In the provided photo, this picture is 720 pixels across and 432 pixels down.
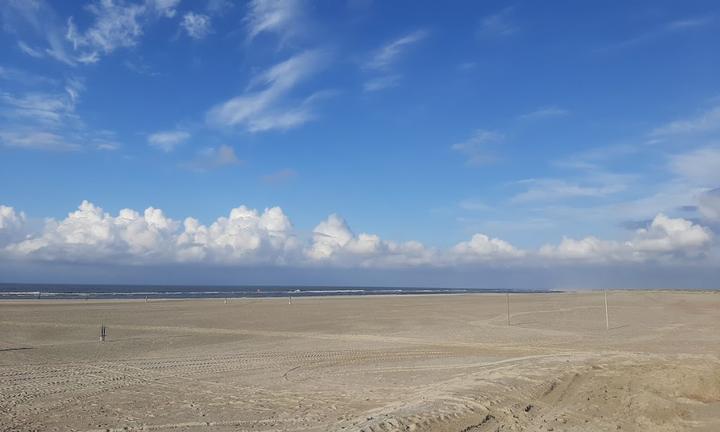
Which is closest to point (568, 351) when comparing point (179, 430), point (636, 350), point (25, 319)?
point (636, 350)

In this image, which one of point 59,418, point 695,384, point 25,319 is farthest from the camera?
point 25,319

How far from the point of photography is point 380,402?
36.9 ft

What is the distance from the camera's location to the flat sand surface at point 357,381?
995 cm

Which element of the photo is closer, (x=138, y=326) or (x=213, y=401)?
(x=213, y=401)

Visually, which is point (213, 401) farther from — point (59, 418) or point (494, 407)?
point (494, 407)

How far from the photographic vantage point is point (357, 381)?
13953mm

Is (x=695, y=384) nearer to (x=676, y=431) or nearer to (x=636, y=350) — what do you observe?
(x=676, y=431)

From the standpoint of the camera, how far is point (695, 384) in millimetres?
12812

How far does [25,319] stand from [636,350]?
1351 inches

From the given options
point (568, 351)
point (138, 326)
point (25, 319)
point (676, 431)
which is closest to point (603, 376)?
point (676, 431)

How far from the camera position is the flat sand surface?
9953mm

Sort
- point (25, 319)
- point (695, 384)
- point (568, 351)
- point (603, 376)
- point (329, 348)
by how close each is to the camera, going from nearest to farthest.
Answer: point (695, 384), point (603, 376), point (568, 351), point (329, 348), point (25, 319)

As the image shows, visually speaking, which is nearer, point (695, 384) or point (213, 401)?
point (213, 401)

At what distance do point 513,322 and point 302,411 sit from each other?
997 inches
